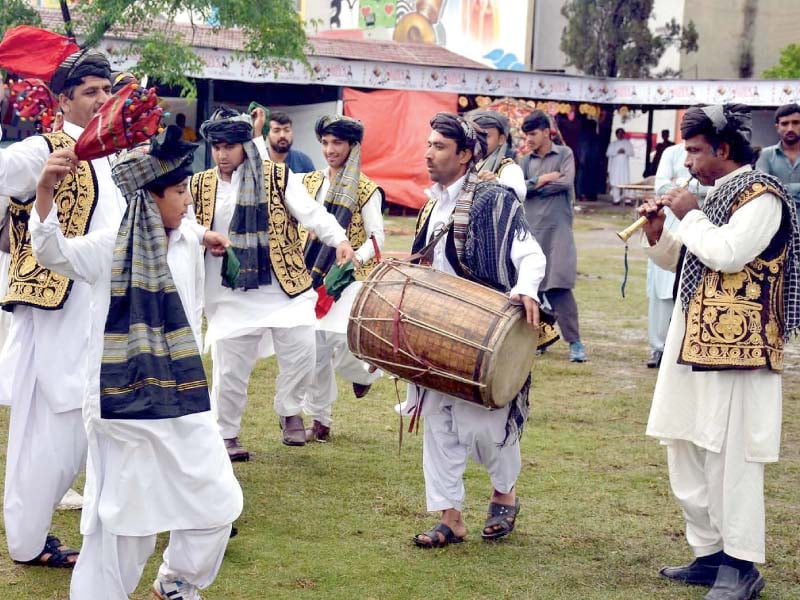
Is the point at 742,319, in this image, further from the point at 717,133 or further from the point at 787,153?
the point at 787,153

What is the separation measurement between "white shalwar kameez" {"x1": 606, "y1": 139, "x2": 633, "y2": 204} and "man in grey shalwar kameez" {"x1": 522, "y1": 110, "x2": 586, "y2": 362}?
18.6m

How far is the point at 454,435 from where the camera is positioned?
193 inches

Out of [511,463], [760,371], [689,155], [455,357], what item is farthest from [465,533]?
[689,155]

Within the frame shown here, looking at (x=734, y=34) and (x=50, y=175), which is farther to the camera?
(x=734, y=34)

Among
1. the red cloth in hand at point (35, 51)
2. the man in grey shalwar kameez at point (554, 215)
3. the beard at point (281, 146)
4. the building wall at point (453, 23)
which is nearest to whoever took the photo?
the red cloth in hand at point (35, 51)

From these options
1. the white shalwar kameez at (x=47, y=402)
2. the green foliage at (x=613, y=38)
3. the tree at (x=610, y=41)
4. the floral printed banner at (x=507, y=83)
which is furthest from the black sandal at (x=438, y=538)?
the green foliage at (x=613, y=38)

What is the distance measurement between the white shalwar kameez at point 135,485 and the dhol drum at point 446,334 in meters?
1.09

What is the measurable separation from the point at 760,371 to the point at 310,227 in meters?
2.52

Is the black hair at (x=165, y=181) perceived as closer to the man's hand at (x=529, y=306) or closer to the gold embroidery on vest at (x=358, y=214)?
the man's hand at (x=529, y=306)

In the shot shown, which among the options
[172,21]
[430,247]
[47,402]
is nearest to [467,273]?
[430,247]

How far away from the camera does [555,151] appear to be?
916 cm

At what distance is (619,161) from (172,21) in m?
16.6

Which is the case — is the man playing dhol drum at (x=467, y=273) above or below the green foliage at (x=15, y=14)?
below

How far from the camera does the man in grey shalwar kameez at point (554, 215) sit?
9062mm
